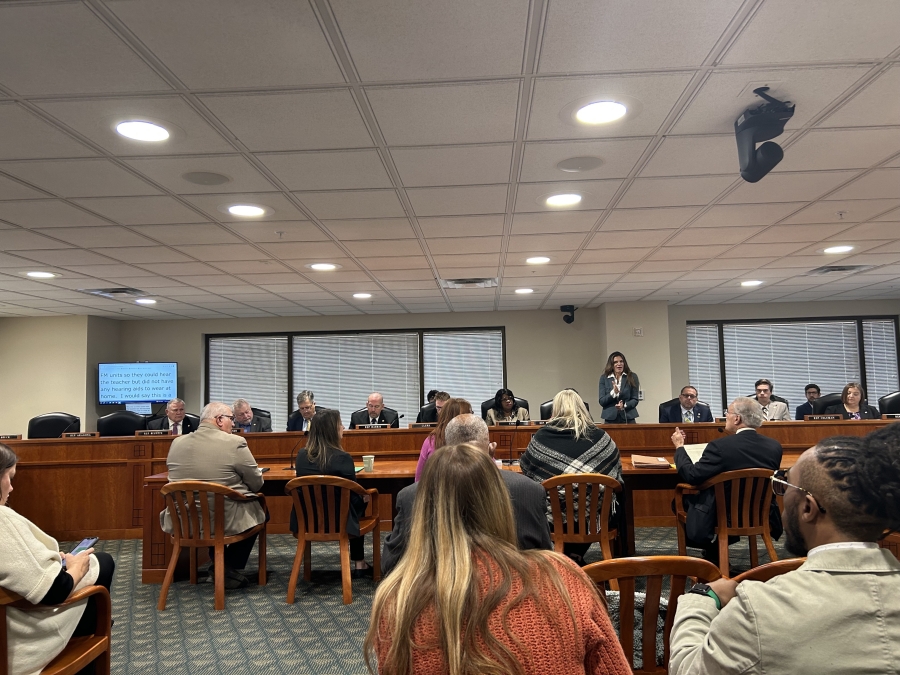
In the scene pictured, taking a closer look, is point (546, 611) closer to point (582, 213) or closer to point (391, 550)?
point (391, 550)

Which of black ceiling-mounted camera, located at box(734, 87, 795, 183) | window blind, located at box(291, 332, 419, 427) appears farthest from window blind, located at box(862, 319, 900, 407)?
black ceiling-mounted camera, located at box(734, 87, 795, 183)

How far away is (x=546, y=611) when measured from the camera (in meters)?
1.19

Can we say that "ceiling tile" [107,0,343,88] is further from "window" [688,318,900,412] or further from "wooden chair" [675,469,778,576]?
"window" [688,318,900,412]

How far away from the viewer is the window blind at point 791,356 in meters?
10.3

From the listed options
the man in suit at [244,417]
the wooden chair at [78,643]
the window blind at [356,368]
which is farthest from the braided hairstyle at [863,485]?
the window blind at [356,368]

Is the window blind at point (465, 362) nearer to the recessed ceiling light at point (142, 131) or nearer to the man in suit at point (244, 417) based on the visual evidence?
the man in suit at point (244, 417)

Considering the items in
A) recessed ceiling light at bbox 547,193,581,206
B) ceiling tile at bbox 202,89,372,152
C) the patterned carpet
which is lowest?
the patterned carpet

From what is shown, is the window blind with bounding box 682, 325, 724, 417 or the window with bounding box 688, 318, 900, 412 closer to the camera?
the window with bounding box 688, 318, 900, 412

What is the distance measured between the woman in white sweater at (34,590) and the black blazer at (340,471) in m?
1.83

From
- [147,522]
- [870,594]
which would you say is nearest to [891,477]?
[870,594]

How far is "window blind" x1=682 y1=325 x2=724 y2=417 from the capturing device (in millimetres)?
10438

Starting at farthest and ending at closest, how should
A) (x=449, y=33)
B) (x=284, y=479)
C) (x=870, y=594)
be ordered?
1. (x=284, y=479)
2. (x=449, y=33)
3. (x=870, y=594)

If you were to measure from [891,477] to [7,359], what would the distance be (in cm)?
1143

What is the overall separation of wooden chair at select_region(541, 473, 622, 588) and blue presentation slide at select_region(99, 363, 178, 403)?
27.5 feet
